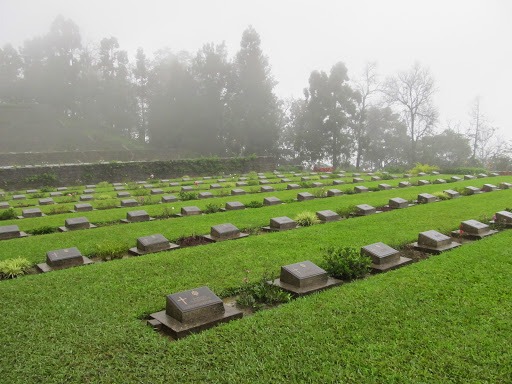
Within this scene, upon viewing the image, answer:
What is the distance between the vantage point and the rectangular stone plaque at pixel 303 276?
4898mm

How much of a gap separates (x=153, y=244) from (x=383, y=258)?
370 cm

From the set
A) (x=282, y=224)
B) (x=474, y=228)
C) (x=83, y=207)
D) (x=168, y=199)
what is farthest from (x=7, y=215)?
(x=474, y=228)

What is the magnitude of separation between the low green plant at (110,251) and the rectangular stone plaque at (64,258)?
0.37 metres

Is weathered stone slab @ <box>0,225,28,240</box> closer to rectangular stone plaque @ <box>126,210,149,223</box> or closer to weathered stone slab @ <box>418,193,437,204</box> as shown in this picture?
rectangular stone plaque @ <box>126,210,149,223</box>

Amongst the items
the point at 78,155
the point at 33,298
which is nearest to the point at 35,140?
the point at 78,155

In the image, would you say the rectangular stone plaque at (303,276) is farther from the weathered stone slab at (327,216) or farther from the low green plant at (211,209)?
the low green plant at (211,209)

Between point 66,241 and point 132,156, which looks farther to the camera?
point 132,156

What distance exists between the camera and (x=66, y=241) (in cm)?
761

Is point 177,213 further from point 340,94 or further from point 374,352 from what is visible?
point 340,94

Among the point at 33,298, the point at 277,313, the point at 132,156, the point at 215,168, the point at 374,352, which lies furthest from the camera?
the point at 132,156

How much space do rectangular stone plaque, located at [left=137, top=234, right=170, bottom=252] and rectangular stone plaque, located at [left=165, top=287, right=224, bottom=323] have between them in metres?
2.81

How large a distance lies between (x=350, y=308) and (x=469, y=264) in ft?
8.18

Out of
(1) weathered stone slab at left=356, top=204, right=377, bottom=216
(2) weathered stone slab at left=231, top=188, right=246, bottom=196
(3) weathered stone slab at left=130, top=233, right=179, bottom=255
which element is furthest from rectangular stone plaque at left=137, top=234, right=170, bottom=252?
(2) weathered stone slab at left=231, top=188, right=246, bottom=196

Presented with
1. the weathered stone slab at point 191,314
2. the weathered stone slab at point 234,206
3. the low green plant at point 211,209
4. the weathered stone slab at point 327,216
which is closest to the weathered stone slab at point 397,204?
the weathered stone slab at point 327,216
